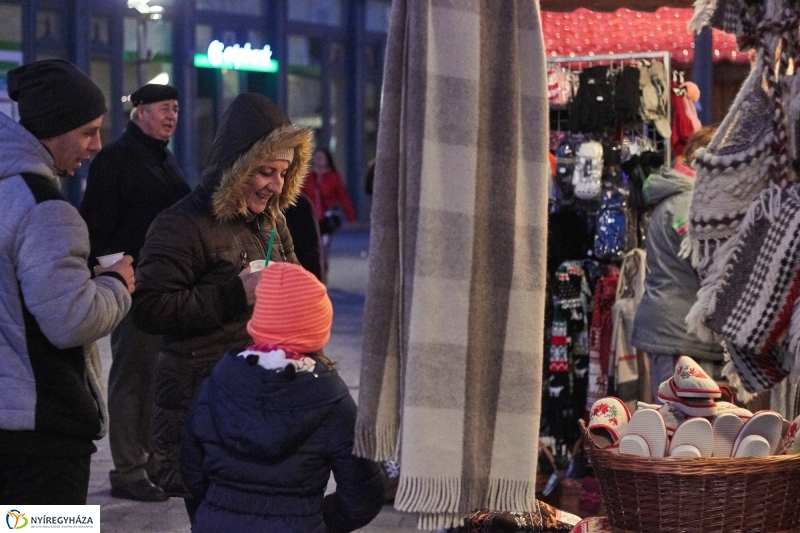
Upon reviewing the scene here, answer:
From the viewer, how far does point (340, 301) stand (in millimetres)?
15242

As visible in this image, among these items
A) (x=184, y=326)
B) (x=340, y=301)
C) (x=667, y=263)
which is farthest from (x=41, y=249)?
(x=340, y=301)

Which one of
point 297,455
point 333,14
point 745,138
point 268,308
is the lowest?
point 297,455

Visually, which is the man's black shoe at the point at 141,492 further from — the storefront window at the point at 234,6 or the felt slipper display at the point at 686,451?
the storefront window at the point at 234,6

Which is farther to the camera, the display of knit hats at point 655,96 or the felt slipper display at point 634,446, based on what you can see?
the display of knit hats at point 655,96

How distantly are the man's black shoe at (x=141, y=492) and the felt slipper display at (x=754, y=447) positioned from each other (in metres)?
4.15

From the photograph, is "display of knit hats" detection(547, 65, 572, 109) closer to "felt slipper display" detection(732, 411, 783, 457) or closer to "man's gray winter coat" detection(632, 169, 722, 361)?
"man's gray winter coat" detection(632, 169, 722, 361)

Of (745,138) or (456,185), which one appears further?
(745,138)

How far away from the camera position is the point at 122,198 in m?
6.36

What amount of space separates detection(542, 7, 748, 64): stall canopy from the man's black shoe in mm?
3587

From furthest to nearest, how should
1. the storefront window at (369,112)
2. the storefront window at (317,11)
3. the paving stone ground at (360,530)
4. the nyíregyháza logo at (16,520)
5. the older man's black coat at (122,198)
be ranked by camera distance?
the storefront window at (369,112) < the storefront window at (317,11) < the older man's black coat at (122,198) < the paving stone ground at (360,530) < the nyíregyháza logo at (16,520)

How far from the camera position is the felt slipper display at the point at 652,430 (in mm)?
2943

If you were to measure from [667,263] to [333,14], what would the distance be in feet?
84.8

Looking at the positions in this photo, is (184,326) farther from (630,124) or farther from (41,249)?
(630,124)

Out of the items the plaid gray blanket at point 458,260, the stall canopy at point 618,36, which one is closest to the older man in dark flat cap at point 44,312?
the plaid gray blanket at point 458,260
